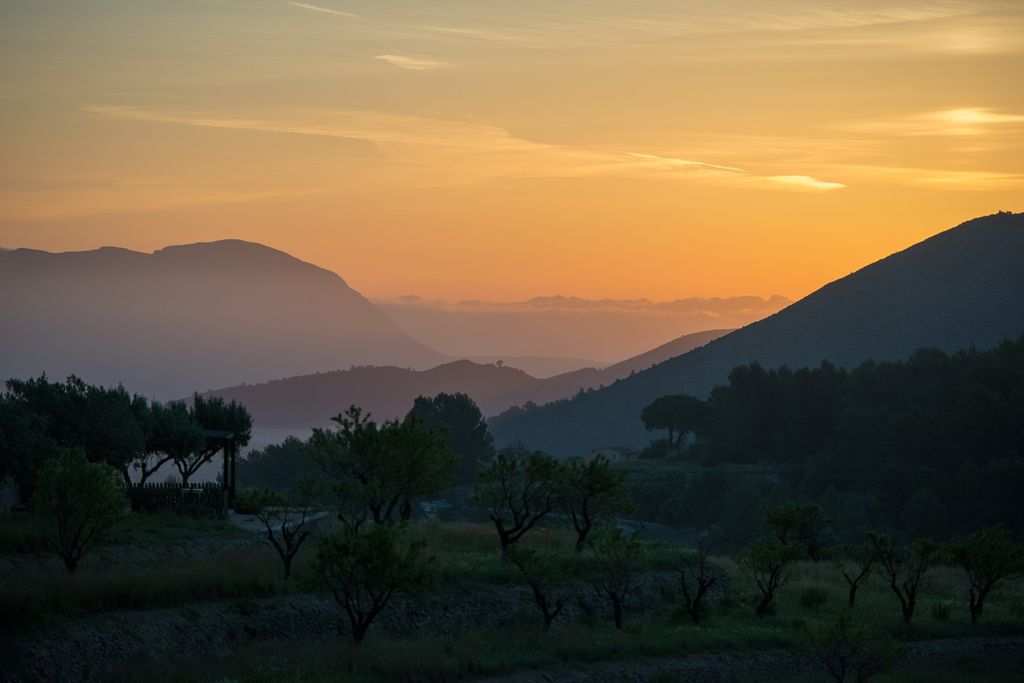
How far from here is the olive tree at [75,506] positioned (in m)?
37.1

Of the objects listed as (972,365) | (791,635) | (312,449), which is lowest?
(791,635)

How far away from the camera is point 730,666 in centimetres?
3875

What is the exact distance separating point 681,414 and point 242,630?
11340 cm

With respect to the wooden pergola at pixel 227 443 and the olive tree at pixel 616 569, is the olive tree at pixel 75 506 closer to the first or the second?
the wooden pergola at pixel 227 443

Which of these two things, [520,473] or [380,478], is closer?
[380,478]

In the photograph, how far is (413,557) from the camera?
35.9m

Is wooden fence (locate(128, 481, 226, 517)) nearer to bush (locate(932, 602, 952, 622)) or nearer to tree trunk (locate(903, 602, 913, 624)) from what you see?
tree trunk (locate(903, 602, 913, 624))

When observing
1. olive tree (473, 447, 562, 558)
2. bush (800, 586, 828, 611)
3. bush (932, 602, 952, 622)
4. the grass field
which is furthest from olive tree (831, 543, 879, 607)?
Answer: olive tree (473, 447, 562, 558)

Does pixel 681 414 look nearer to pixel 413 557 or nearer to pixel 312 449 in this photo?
pixel 312 449

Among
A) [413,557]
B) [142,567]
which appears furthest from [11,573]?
[413,557]

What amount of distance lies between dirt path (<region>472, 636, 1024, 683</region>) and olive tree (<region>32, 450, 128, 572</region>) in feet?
41.8

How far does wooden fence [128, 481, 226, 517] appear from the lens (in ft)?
161

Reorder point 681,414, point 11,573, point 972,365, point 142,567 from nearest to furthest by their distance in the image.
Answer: point 11,573, point 142,567, point 972,365, point 681,414

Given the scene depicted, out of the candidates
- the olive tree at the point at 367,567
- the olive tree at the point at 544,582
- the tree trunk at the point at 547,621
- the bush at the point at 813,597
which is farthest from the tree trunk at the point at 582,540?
the olive tree at the point at 367,567
